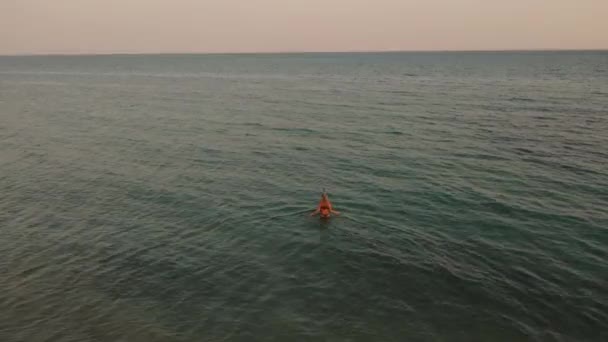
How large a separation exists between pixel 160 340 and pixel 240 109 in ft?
192

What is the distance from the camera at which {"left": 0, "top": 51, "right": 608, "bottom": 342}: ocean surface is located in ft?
60.6

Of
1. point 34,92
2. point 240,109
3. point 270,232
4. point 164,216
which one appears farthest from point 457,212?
point 34,92

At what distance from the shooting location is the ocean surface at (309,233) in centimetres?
1848

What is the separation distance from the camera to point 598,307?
18922 millimetres

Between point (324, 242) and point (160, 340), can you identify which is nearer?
point (160, 340)

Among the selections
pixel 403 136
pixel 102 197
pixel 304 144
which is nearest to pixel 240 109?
pixel 304 144

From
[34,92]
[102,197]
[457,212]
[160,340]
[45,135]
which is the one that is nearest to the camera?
[160,340]

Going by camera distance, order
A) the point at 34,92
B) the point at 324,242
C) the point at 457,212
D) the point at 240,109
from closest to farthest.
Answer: the point at 324,242 < the point at 457,212 < the point at 240,109 < the point at 34,92

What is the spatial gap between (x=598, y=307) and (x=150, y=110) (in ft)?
228

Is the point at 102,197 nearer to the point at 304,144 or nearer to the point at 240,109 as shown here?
the point at 304,144

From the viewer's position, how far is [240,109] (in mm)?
72938

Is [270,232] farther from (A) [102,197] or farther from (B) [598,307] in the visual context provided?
(B) [598,307]

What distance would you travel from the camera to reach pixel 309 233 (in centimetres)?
2686

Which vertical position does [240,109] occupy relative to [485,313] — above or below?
above
